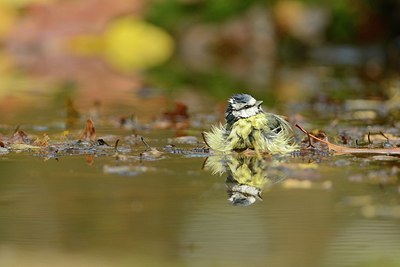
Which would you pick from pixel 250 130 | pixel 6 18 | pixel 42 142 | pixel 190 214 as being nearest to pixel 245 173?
pixel 250 130

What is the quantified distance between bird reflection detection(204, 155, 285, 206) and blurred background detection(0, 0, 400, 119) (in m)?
5.95

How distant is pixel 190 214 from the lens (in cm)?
280

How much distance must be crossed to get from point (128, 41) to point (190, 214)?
530 inches

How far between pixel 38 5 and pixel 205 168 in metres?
11.7

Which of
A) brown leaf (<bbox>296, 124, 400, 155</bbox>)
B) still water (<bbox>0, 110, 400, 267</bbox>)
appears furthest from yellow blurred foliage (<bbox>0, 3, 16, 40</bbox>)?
brown leaf (<bbox>296, 124, 400, 155</bbox>)

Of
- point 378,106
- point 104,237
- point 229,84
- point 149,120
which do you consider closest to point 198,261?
point 104,237

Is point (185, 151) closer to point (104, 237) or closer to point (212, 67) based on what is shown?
point (104, 237)

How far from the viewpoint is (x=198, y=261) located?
227cm

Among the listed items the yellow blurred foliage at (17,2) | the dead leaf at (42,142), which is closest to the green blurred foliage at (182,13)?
the yellow blurred foliage at (17,2)

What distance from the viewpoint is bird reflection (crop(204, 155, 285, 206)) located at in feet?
10.1

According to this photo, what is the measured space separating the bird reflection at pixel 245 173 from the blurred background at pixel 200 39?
19.5ft

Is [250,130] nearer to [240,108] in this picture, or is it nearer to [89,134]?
[240,108]

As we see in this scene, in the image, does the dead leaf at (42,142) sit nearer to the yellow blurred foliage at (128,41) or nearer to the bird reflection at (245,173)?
the bird reflection at (245,173)

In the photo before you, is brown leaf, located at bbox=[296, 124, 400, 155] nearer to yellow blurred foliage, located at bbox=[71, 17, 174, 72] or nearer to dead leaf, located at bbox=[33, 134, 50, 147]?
dead leaf, located at bbox=[33, 134, 50, 147]
